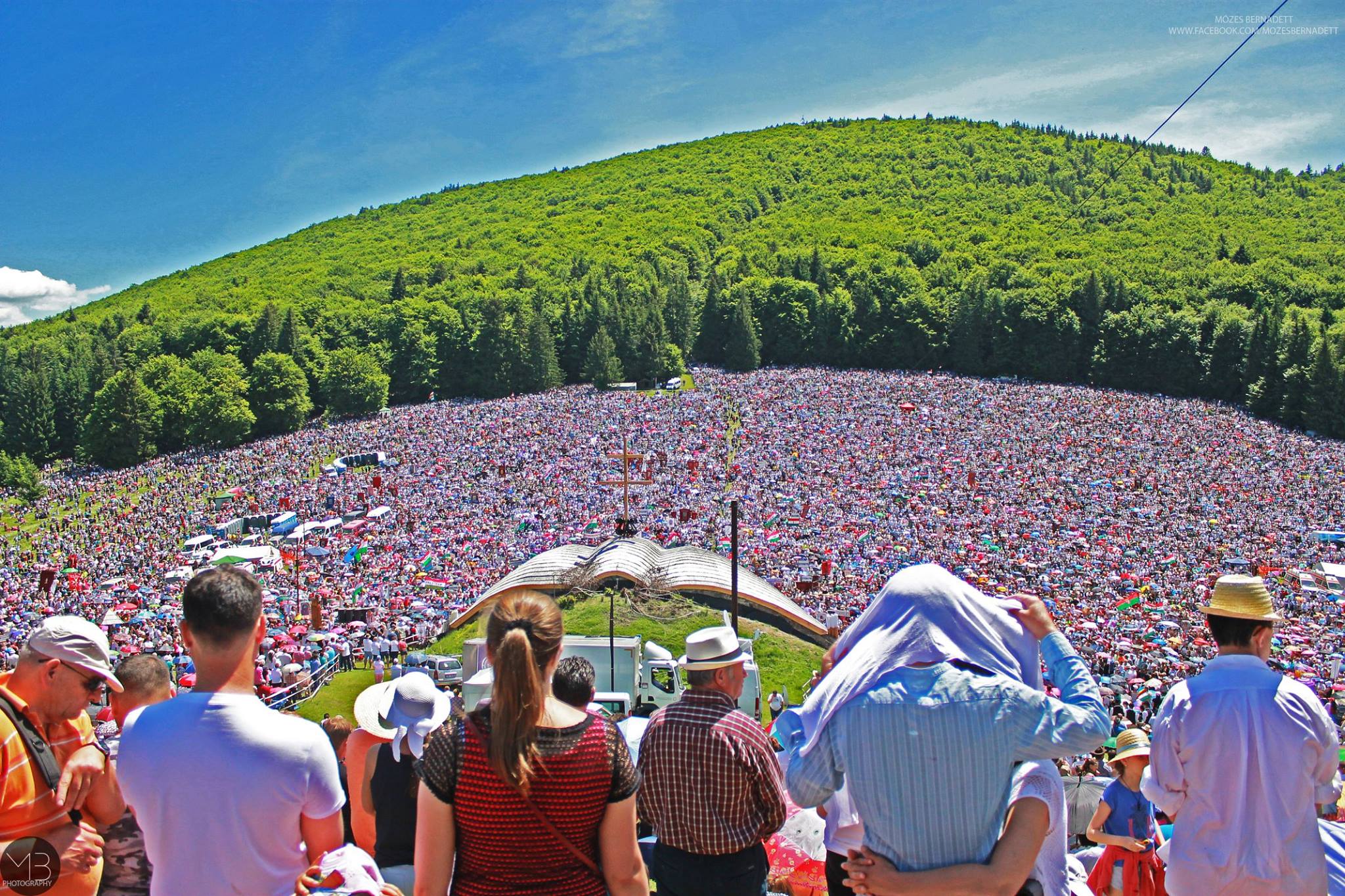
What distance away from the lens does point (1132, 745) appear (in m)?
4.14

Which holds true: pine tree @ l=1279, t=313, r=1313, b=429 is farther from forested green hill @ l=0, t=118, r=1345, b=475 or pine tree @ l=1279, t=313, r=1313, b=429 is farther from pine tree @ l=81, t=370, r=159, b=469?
pine tree @ l=81, t=370, r=159, b=469

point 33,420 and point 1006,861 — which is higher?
point 1006,861

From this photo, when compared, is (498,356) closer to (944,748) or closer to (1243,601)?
(1243,601)

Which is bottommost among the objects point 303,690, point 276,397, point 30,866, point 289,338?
point 303,690

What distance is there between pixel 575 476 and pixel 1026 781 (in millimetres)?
34034

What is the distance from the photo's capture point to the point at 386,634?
1959 cm

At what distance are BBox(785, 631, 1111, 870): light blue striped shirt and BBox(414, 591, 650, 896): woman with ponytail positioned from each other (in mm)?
668

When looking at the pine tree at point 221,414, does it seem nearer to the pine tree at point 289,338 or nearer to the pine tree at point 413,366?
the pine tree at point 289,338

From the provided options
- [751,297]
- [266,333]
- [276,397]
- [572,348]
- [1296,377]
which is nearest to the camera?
[1296,377]

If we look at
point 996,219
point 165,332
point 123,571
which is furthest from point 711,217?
point 123,571

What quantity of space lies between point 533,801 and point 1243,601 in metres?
2.28

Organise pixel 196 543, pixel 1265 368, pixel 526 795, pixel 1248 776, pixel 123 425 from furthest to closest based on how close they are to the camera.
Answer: pixel 1265 368, pixel 123 425, pixel 196 543, pixel 1248 776, pixel 526 795

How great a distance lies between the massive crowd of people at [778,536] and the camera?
2523 mm

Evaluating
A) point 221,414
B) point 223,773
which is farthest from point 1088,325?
point 223,773
